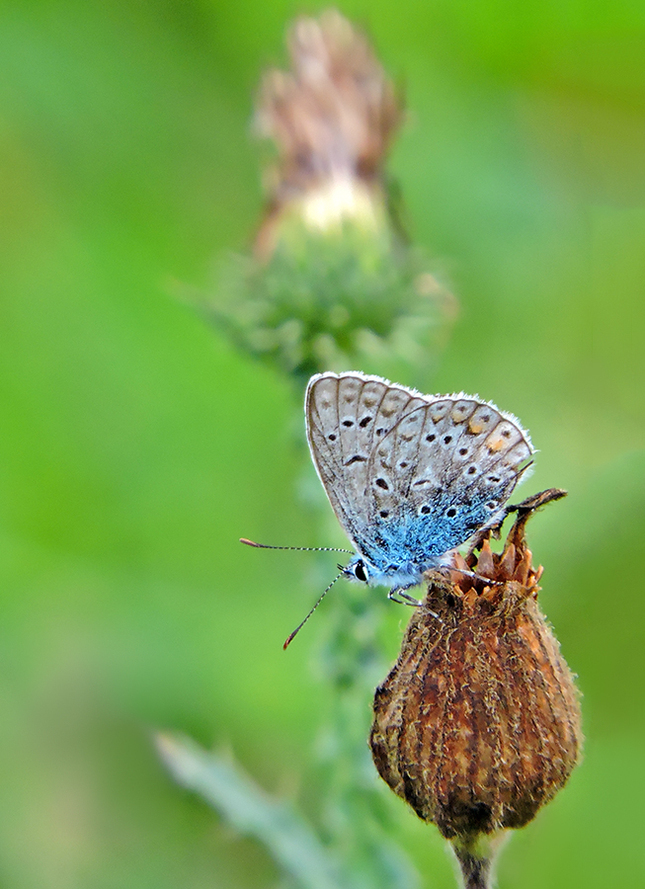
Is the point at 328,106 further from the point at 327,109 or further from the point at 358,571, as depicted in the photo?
the point at 358,571

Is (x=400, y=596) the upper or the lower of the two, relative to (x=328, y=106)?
lower

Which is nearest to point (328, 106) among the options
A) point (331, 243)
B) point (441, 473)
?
point (331, 243)

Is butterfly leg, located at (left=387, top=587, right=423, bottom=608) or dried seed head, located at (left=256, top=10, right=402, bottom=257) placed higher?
dried seed head, located at (left=256, top=10, right=402, bottom=257)

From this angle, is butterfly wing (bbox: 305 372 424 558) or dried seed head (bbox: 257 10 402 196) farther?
dried seed head (bbox: 257 10 402 196)

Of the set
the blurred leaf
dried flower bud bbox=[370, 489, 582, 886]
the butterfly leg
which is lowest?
the blurred leaf

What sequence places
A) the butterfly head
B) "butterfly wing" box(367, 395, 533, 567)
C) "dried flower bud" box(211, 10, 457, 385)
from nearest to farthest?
"butterfly wing" box(367, 395, 533, 567)
the butterfly head
"dried flower bud" box(211, 10, 457, 385)

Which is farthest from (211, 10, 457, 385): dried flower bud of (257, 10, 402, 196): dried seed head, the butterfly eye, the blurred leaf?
the blurred leaf

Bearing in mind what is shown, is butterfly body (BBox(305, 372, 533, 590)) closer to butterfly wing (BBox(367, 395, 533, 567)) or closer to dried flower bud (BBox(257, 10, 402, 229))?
butterfly wing (BBox(367, 395, 533, 567))

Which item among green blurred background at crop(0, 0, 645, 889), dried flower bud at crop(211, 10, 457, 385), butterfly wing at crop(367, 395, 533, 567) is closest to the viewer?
butterfly wing at crop(367, 395, 533, 567)
